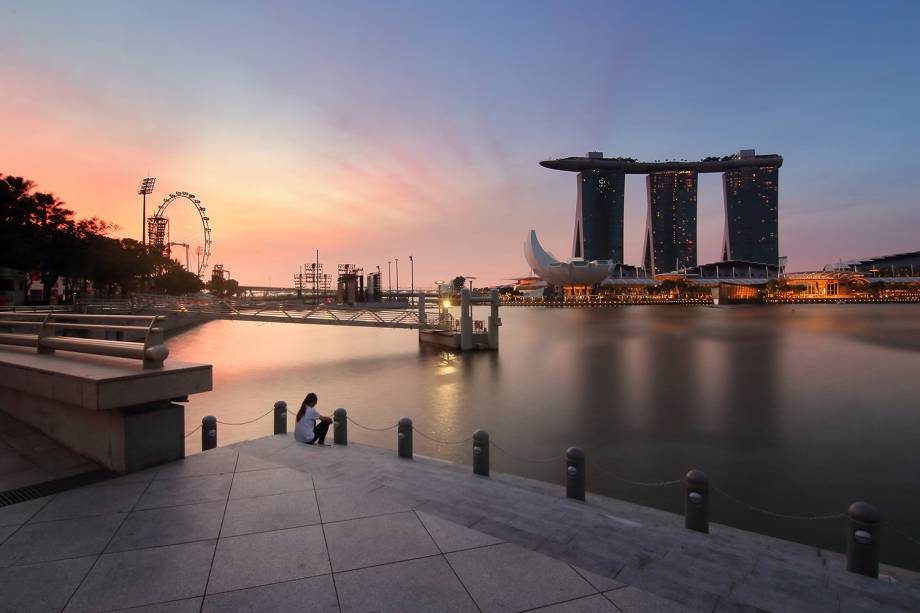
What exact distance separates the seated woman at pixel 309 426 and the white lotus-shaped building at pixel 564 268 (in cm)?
17636

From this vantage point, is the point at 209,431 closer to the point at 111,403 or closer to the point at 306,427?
the point at 306,427

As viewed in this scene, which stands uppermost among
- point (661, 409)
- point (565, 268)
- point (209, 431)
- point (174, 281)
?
point (565, 268)

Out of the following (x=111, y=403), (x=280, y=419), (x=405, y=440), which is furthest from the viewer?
(x=280, y=419)

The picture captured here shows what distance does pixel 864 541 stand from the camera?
203 inches

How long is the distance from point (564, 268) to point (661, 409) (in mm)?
165538

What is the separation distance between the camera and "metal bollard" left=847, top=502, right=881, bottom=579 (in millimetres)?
5109

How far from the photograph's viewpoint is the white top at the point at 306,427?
9.02 metres

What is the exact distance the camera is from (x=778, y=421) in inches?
696

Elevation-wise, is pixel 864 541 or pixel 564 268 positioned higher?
pixel 564 268

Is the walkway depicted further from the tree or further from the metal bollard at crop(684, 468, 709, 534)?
the tree

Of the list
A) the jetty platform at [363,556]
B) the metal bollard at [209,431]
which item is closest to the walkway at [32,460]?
the jetty platform at [363,556]

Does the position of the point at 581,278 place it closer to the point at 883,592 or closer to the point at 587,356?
the point at 587,356

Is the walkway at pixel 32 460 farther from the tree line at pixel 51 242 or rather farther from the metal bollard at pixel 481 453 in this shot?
the tree line at pixel 51 242

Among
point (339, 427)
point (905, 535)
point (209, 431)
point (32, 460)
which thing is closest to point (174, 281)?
point (209, 431)
